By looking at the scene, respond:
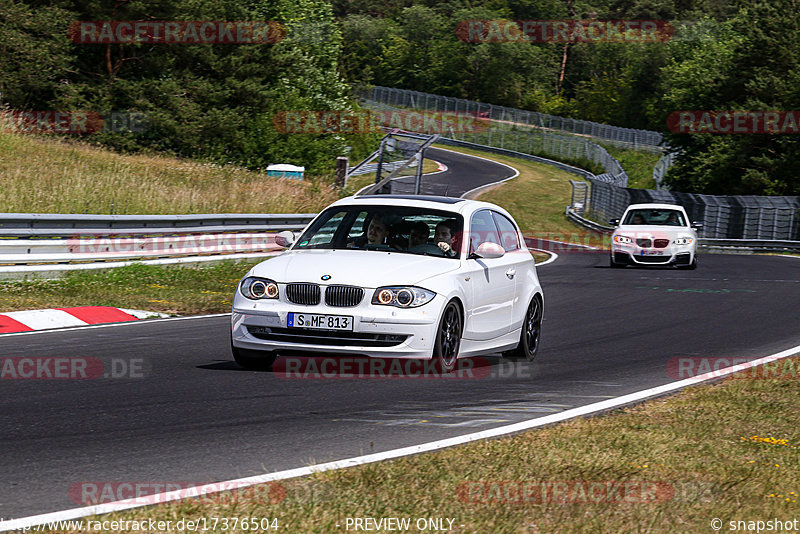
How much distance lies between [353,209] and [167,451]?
4650mm

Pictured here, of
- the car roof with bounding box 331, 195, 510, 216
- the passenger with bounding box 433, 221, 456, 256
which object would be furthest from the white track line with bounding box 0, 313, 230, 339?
the passenger with bounding box 433, 221, 456, 256

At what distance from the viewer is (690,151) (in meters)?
66.9

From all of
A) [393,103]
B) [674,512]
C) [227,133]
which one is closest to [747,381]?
[674,512]

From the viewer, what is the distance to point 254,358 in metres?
9.22

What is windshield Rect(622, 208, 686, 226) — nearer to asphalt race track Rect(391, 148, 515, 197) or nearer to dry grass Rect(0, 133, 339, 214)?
dry grass Rect(0, 133, 339, 214)

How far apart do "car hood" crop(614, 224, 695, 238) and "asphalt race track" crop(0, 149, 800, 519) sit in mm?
12463

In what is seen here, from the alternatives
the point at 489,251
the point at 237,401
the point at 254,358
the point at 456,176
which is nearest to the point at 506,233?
the point at 489,251

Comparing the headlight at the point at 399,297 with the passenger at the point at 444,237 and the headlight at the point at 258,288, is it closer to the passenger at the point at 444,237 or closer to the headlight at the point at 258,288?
the headlight at the point at 258,288

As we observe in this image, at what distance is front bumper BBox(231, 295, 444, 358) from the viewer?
8.80 meters

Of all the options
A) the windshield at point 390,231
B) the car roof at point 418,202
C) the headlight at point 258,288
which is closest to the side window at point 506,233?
the car roof at point 418,202

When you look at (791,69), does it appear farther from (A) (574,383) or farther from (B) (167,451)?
(B) (167,451)

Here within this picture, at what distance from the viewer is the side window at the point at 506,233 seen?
11.0 m

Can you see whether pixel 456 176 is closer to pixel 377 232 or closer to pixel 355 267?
pixel 377 232

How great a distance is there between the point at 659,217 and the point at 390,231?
18990 mm
